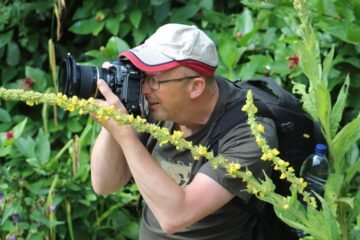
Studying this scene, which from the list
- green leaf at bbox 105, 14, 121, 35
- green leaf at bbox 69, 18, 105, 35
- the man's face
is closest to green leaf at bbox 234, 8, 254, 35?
green leaf at bbox 105, 14, 121, 35

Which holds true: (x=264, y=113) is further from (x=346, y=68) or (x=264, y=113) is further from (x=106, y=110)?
(x=346, y=68)

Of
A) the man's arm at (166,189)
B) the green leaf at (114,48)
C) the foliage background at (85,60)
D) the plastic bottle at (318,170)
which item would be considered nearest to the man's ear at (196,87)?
the man's arm at (166,189)

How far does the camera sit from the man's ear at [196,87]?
204 cm

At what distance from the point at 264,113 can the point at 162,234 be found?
0.52m

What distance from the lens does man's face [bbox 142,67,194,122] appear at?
79.4 inches

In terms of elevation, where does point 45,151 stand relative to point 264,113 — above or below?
below

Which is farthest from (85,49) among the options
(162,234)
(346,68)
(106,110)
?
(106,110)

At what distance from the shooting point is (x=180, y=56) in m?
2.02

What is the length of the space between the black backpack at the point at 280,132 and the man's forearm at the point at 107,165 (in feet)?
1.09

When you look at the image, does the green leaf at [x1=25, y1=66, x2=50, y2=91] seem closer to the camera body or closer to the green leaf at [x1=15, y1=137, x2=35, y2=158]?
the green leaf at [x1=15, y1=137, x2=35, y2=158]

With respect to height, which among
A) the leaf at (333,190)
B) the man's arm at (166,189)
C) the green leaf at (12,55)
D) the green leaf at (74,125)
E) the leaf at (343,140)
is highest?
the leaf at (343,140)

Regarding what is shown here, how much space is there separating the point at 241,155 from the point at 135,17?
1858 millimetres

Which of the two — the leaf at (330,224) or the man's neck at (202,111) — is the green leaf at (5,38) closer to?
the man's neck at (202,111)

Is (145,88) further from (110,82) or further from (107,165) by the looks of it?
(107,165)
